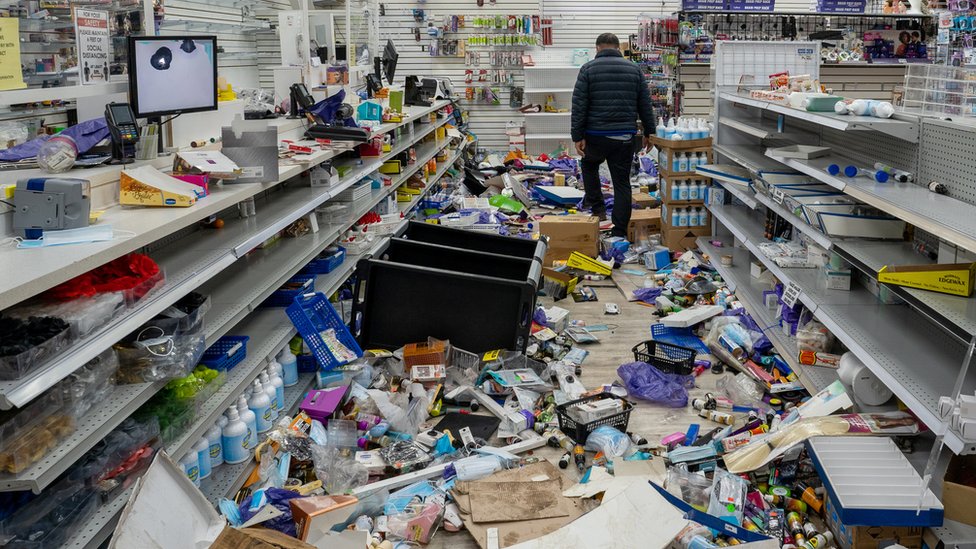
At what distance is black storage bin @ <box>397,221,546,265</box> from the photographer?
5.88 meters

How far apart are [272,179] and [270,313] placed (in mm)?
818

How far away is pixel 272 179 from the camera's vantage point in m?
4.27

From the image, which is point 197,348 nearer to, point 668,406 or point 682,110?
point 668,406

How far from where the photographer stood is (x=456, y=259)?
5461 mm

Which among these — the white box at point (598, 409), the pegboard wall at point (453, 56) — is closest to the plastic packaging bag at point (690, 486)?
the white box at point (598, 409)

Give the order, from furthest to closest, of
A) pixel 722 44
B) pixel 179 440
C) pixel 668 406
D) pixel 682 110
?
1. pixel 682 110
2. pixel 722 44
3. pixel 668 406
4. pixel 179 440

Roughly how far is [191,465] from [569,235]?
4.91 meters

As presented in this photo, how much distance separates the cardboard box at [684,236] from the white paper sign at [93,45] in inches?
209

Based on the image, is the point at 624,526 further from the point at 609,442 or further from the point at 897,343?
the point at 897,343

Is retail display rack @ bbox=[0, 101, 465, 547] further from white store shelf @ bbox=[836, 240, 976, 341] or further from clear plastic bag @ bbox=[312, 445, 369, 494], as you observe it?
white store shelf @ bbox=[836, 240, 976, 341]

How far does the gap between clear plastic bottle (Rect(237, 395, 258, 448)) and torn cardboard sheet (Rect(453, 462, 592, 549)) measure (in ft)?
3.01

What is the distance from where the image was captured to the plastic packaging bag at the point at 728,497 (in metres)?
3.37

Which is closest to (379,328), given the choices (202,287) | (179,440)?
(202,287)

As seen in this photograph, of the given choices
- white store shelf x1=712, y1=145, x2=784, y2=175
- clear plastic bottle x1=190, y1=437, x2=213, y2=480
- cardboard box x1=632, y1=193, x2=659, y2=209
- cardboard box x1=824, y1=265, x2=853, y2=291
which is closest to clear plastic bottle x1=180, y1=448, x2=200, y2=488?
clear plastic bottle x1=190, y1=437, x2=213, y2=480
